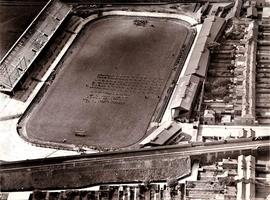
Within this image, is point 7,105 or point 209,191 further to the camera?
point 7,105

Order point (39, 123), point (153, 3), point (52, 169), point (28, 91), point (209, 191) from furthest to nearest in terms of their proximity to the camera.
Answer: point (153, 3) → point (28, 91) → point (39, 123) → point (52, 169) → point (209, 191)

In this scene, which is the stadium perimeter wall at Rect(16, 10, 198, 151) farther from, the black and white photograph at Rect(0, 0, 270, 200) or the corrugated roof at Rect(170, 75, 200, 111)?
the corrugated roof at Rect(170, 75, 200, 111)

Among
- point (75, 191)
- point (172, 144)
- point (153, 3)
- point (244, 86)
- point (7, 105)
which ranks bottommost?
point (75, 191)

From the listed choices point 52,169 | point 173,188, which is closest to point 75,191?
point 52,169

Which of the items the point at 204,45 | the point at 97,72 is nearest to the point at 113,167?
the point at 97,72

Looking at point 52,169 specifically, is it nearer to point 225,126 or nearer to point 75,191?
point 75,191

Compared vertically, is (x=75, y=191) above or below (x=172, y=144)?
below

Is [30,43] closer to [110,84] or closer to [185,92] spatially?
[110,84]
